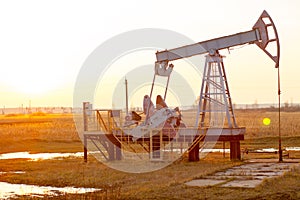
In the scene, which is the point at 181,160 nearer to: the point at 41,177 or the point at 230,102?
the point at 230,102

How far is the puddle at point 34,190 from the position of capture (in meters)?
15.3

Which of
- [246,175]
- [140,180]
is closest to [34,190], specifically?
[140,180]

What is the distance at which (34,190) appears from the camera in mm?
16141

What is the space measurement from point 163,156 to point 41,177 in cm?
561

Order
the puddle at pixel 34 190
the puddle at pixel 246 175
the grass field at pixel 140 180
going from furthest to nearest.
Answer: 1. the puddle at pixel 34 190
2. the puddle at pixel 246 175
3. the grass field at pixel 140 180

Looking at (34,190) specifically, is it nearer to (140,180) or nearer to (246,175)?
(140,180)

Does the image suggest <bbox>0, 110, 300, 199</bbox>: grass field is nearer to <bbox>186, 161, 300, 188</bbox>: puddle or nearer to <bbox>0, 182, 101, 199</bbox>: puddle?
<bbox>186, 161, 300, 188</bbox>: puddle

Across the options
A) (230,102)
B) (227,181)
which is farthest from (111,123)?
(227,181)

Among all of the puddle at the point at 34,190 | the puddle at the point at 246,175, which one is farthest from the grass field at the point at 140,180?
the puddle at the point at 34,190

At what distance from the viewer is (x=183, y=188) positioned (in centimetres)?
1429

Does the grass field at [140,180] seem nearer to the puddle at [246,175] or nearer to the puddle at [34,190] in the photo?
the puddle at [246,175]

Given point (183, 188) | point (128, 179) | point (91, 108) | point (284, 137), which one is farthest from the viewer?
point (284, 137)

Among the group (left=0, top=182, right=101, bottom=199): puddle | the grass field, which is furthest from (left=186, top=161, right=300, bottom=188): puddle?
(left=0, top=182, right=101, bottom=199): puddle

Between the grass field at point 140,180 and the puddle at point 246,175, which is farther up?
the puddle at point 246,175
